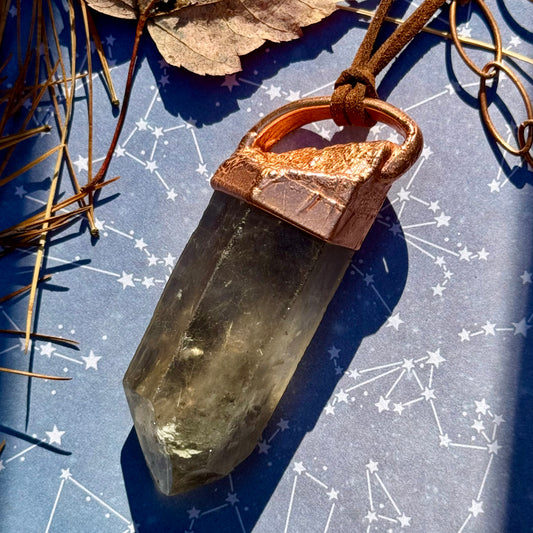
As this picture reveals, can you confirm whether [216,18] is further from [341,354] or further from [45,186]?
[341,354]

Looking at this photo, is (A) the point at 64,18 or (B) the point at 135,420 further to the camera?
(A) the point at 64,18

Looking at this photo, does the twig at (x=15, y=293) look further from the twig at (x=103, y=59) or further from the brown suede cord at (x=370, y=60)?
the brown suede cord at (x=370, y=60)

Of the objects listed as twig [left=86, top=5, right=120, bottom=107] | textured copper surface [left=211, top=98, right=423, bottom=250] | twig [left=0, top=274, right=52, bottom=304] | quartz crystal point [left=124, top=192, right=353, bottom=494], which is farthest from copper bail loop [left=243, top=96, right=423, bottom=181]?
twig [left=0, top=274, right=52, bottom=304]

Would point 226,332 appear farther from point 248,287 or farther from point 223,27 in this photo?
point 223,27

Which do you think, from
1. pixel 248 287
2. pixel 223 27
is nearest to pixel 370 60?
pixel 223 27

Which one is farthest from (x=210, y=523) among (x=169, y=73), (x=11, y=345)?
(x=169, y=73)

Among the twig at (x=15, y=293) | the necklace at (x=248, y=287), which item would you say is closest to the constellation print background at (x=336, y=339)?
the twig at (x=15, y=293)

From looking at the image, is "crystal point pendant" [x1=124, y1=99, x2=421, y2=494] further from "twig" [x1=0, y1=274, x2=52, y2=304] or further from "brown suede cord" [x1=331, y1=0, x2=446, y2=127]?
"twig" [x1=0, y1=274, x2=52, y2=304]
